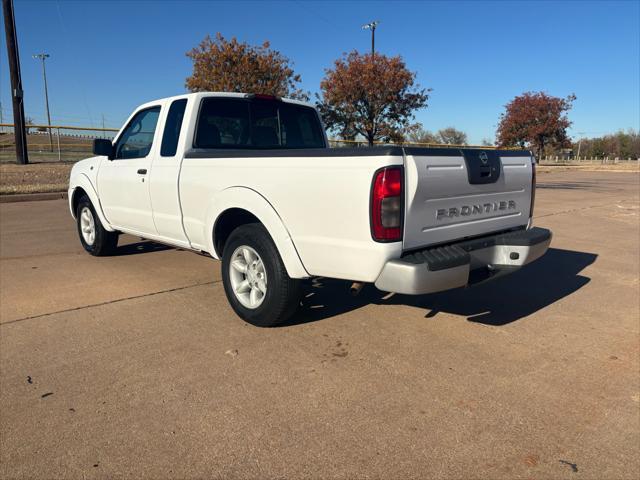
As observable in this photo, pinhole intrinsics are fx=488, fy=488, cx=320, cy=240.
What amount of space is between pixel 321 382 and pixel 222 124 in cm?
281

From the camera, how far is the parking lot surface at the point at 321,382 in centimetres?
236

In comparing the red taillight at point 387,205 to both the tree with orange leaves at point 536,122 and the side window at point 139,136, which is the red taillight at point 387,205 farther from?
the tree with orange leaves at point 536,122

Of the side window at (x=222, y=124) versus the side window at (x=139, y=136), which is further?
the side window at (x=139, y=136)

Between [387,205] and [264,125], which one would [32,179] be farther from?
[387,205]

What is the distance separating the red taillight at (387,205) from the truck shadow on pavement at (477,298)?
1.25 m

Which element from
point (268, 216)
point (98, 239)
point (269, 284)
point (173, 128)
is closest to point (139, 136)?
point (173, 128)

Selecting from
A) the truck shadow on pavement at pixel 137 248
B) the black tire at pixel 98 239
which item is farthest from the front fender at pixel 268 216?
the truck shadow on pavement at pixel 137 248

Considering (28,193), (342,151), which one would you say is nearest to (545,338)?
(342,151)

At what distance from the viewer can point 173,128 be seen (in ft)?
15.7

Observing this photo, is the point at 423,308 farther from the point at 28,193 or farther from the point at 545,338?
the point at 28,193

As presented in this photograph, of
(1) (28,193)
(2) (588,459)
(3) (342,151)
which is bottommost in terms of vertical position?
(2) (588,459)

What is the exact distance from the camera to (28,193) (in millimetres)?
12211

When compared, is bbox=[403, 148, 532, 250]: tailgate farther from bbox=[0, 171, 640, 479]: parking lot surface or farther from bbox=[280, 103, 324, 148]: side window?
bbox=[280, 103, 324, 148]: side window

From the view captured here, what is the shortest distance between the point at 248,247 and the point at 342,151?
1232mm
